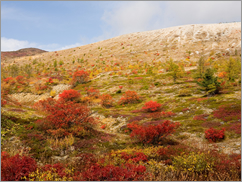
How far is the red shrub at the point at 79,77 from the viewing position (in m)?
50.1

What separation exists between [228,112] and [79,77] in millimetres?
43066

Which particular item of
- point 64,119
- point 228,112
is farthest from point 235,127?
point 64,119

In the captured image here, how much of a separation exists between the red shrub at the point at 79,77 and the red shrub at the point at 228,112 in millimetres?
40626

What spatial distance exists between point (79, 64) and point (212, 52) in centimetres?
5700

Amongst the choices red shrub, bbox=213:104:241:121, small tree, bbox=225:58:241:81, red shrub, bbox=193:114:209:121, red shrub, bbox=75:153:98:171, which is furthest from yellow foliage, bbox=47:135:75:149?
small tree, bbox=225:58:241:81

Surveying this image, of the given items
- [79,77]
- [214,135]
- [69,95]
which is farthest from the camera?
[79,77]

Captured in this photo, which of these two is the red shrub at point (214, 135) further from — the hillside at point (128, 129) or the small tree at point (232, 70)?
the small tree at point (232, 70)

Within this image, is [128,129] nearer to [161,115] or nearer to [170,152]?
[161,115]

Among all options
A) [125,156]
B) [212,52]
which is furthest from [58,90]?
[212,52]

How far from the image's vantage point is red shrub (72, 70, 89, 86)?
50062 mm

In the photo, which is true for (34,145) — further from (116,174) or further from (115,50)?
(115,50)

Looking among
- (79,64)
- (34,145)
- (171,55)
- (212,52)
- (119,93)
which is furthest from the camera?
(79,64)

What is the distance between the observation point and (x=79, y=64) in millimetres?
70938

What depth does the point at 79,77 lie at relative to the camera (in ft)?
167
